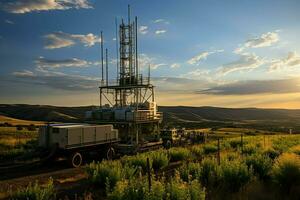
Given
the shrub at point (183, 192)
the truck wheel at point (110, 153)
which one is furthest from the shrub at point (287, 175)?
the truck wheel at point (110, 153)

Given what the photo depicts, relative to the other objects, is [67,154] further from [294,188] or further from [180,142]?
[180,142]

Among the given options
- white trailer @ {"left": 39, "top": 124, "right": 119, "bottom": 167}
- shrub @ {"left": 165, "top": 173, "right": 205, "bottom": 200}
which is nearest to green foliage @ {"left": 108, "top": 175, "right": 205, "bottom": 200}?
shrub @ {"left": 165, "top": 173, "right": 205, "bottom": 200}

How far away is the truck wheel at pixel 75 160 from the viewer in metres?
24.0

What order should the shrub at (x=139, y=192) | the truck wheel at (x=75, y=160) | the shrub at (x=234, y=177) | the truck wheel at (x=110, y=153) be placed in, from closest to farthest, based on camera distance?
1. the shrub at (x=139, y=192)
2. the shrub at (x=234, y=177)
3. the truck wheel at (x=75, y=160)
4. the truck wheel at (x=110, y=153)

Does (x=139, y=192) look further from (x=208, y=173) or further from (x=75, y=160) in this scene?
(x=75, y=160)

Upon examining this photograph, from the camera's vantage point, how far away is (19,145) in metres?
34.4

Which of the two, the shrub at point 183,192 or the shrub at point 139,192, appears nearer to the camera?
the shrub at point 139,192

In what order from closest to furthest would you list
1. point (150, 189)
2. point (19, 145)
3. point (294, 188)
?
1. point (150, 189)
2. point (294, 188)
3. point (19, 145)

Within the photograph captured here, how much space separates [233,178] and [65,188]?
7540 millimetres

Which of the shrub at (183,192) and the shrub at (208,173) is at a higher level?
the shrub at (183,192)

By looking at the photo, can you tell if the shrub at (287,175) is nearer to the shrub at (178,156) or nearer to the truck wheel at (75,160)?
the shrub at (178,156)

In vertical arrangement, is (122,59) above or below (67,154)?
above

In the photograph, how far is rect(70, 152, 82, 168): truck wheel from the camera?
24016 millimetres

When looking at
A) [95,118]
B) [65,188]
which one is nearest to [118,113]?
[95,118]
